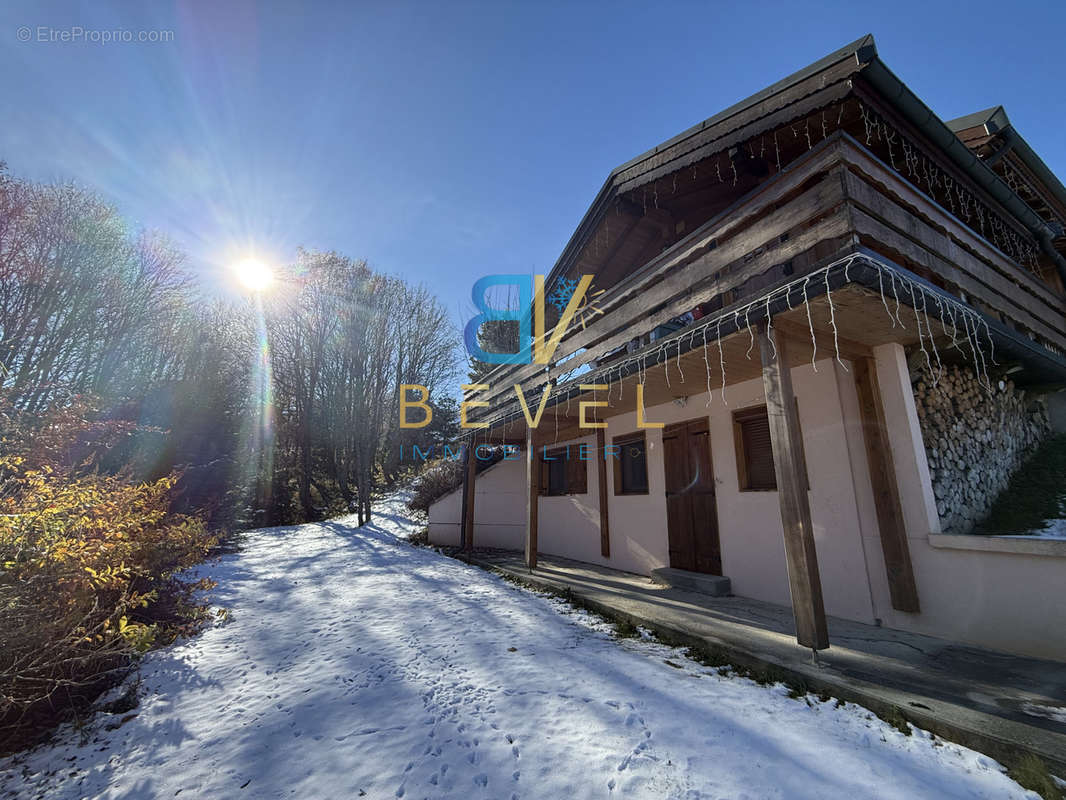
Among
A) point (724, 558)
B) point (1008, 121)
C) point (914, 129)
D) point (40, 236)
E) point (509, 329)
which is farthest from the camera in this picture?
point (509, 329)

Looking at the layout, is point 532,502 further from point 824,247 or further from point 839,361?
point 824,247

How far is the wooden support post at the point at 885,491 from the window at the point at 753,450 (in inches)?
43.9

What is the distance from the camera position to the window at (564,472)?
9.23 meters

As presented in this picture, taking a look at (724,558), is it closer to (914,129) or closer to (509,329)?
(914,129)

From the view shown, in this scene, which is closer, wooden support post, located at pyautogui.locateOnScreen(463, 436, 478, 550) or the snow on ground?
the snow on ground

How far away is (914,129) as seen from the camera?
459cm

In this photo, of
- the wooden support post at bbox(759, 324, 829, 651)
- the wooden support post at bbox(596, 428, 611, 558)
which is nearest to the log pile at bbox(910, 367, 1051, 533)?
the wooden support post at bbox(759, 324, 829, 651)

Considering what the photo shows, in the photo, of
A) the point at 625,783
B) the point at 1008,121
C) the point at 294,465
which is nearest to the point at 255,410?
the point at 294,465

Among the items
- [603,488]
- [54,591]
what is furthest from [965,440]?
[54,591]

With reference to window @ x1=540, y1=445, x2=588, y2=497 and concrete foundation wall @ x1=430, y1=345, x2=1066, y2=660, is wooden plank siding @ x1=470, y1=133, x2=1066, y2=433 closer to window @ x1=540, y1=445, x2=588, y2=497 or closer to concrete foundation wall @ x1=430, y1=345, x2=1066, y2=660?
concrete foundation wall @ x1=430, y1=345, x2=1066, y2=660

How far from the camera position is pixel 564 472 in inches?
394

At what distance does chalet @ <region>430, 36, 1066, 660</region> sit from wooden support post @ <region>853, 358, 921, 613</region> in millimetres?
22

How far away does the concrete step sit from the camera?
5590mm

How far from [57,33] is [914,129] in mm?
11345
